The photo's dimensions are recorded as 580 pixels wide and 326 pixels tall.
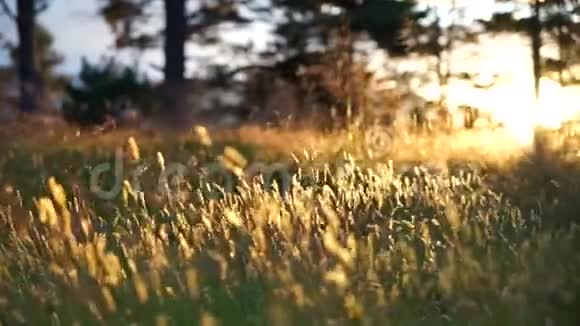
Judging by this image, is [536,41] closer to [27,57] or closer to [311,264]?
[27,57]

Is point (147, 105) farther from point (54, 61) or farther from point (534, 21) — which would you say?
point (54, 61)

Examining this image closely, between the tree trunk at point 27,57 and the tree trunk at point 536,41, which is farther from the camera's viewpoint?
the tree trunk at point 536,41

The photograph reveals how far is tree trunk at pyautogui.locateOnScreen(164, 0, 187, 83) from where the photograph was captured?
65.9 ft

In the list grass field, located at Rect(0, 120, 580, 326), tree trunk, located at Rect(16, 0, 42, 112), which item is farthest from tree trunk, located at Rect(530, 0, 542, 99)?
grass field, located at Rect(0, 120, 580, 326)

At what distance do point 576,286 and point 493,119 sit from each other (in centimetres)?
1166

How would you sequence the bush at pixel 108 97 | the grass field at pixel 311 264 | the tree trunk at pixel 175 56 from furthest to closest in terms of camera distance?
the bush at pixel 108 97, the tree trunk at pixel 175 56, the grass field at pixel 311 264

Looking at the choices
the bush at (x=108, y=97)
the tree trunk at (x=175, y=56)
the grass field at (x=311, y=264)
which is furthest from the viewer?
the bush at (x=108, y=97)

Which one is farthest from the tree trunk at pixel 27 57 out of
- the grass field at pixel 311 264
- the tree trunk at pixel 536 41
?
the grass field at pixel 311 264

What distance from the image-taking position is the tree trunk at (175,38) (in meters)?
20.1

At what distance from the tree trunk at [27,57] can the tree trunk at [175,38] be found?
3477 mm

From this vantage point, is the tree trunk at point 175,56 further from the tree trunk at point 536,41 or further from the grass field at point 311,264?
the grass field at point 311,264

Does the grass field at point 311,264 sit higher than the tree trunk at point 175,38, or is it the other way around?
the tree trunk at point 175,38

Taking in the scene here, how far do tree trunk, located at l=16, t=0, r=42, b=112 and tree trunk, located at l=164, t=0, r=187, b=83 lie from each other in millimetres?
3477

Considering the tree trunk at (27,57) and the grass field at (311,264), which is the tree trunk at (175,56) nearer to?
the tree trunk at (27,57)
